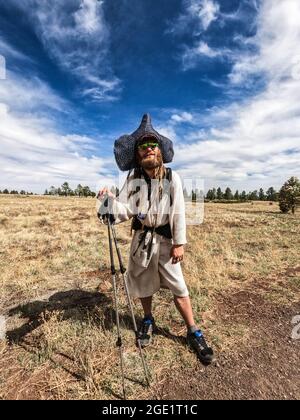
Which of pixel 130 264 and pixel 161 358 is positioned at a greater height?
pixel 130 264

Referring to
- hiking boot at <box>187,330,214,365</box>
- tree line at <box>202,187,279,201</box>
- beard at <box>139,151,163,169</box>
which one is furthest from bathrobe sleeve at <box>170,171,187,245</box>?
tree line at <box>202,187,279,201</box>

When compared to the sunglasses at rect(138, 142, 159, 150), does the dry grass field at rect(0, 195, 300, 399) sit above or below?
below

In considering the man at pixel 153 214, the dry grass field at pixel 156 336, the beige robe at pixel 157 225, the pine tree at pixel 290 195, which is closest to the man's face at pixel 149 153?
the man at pixel 153 214

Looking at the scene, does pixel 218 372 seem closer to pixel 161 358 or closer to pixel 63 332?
pixel 161 358

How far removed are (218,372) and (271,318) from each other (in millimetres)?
1663

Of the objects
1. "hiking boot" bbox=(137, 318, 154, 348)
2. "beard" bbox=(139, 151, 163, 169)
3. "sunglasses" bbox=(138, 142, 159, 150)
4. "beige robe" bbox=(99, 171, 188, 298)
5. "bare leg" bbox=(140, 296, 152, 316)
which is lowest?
"hiking boot" bbox=(137, 318, 154, 348)

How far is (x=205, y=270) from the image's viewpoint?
20.4 ft

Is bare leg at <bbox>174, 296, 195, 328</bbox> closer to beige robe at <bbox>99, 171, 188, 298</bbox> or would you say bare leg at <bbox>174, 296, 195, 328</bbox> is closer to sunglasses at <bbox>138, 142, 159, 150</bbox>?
beige robe at <bbox>99, 171, 188, 298</bbox>

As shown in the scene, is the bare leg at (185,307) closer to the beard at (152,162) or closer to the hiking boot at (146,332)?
the hiking boot at (146,332)

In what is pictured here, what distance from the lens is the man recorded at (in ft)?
10.5

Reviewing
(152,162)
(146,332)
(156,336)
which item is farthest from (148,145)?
(156,336)

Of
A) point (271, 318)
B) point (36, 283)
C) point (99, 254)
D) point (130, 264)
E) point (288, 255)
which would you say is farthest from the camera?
point (99, 254)

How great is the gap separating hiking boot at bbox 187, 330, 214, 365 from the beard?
226 centimetres

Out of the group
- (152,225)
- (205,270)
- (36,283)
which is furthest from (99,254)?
(152,225)
